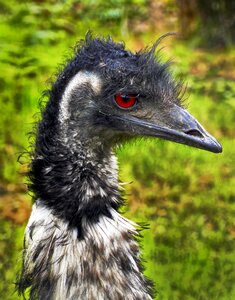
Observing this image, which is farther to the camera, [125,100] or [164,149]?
[164,149]

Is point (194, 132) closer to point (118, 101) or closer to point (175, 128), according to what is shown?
point (175, 128)

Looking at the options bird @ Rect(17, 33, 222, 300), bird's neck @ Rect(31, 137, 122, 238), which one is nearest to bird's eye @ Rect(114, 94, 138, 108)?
bird @ Rect(17, 33, 222, 300)

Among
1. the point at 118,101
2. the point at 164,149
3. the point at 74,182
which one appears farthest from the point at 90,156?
the point at 164,149

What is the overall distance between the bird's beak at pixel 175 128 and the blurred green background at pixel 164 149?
702 mm

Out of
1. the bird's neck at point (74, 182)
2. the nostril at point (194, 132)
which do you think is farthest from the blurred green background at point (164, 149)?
the nostril at point (194, 132)

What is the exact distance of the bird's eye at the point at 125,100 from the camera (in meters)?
2.93

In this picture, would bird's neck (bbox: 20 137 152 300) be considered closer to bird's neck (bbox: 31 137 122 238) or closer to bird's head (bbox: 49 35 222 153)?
bird's neck (bbox: 31 137 122 238)

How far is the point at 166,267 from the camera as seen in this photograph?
459 cm

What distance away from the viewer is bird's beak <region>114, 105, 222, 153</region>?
9.45 ft

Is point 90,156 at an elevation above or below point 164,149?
below

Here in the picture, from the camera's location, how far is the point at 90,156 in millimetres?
2961

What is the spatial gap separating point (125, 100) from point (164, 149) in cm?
249

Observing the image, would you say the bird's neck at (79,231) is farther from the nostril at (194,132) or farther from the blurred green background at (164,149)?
the blurred green background at (164,149)

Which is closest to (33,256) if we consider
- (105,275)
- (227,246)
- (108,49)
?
(105,275)
